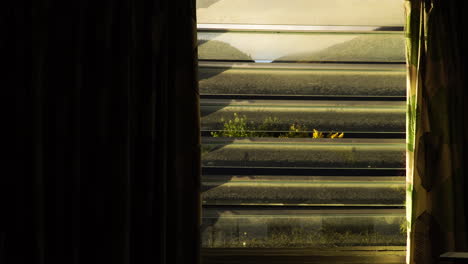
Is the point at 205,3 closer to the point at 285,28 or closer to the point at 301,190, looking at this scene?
the point at 285,28

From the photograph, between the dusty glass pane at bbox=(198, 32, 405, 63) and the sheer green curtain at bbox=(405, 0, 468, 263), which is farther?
the dusty glass pane at bbox=(198, 32, 405, 63)

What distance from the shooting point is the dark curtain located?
2.06 m

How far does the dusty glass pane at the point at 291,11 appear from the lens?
99.2 inches

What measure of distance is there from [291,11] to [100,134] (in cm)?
135

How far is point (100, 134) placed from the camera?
208cm

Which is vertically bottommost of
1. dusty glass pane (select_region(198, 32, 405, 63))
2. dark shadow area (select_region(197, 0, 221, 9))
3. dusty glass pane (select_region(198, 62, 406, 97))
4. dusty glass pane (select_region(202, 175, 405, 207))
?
dusty glass pane (select_region(202, 175, 405, 207))

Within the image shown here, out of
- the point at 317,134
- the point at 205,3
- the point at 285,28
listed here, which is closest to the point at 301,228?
the point at 317,134

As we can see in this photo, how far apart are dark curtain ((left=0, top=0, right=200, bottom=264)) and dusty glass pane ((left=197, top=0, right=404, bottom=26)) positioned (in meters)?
0.45

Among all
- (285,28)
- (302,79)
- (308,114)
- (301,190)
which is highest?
(285,28)

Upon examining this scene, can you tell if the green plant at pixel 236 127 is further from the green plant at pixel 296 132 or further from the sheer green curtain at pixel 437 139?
the sheer green curtain at pixel 437 139

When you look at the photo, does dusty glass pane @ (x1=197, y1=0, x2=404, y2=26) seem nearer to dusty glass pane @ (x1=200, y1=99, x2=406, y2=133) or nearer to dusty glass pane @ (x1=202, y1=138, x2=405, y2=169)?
dusty glass pane @ (x1=200, y1=99, x2=406, y2=133)

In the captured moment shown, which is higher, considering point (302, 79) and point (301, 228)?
point (302, 79)

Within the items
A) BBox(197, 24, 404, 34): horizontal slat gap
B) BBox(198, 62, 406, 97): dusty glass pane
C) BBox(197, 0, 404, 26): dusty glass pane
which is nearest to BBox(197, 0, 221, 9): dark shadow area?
BBox(197, 0, 404, 26): dusty glass pane

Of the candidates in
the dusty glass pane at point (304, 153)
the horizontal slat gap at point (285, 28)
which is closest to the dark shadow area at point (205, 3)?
the horizontal slat gap at point (285, 28)
